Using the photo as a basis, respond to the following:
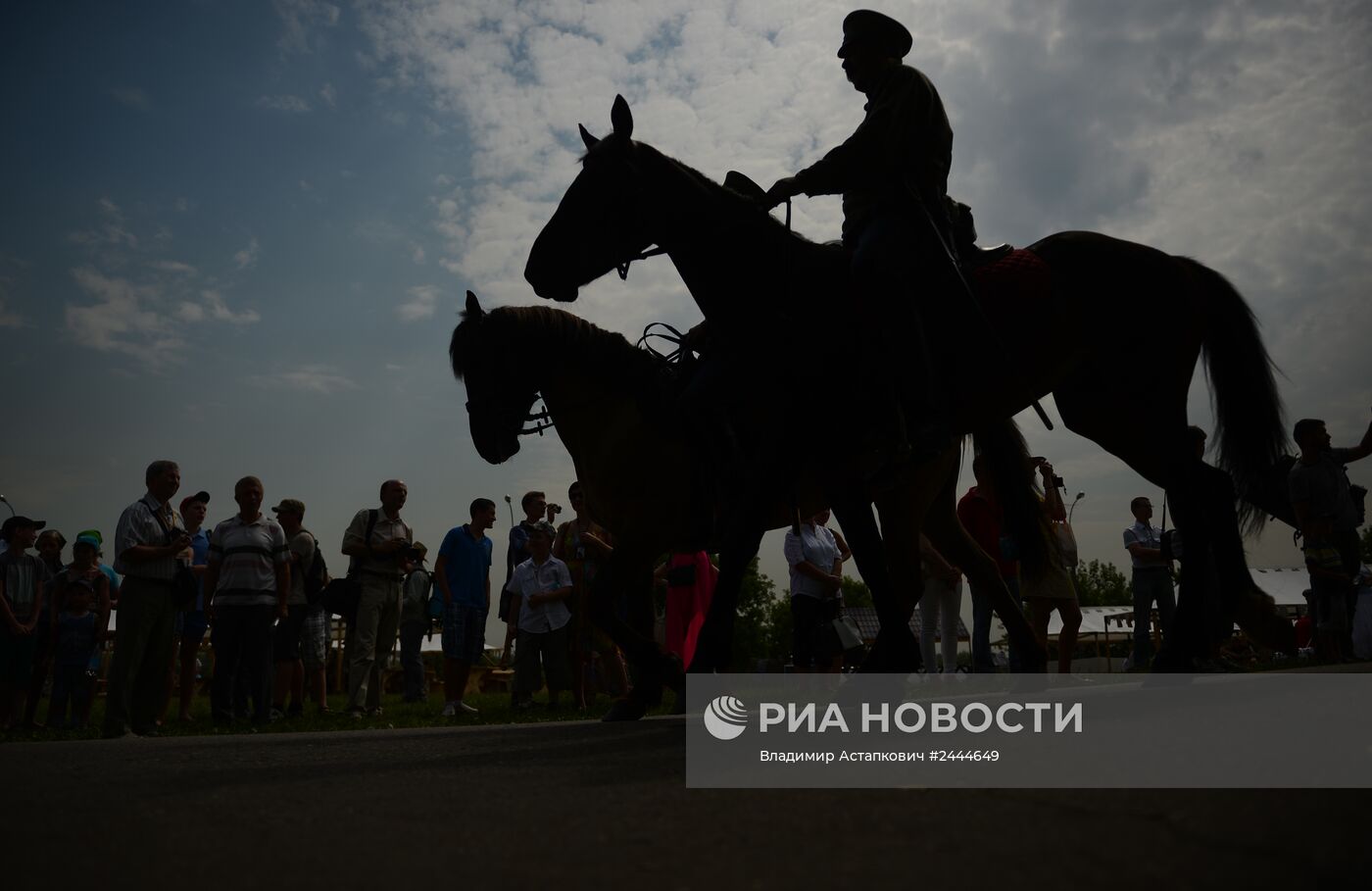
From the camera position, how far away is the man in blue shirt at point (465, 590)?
11.3m

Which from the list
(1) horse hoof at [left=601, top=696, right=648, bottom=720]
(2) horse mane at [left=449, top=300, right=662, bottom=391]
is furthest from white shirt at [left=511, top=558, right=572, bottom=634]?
(1) horse hoof at [left=601, top=696, right=648, bottom=720]

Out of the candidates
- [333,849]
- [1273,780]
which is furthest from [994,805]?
[333,849]

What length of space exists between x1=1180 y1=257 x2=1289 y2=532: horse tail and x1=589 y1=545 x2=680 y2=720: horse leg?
387 centimetres

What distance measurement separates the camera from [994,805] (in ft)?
7.73

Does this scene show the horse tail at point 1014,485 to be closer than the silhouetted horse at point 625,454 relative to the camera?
No

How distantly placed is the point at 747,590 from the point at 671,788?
74.7m

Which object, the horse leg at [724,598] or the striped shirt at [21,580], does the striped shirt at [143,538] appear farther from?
the horse leg at [724,598]

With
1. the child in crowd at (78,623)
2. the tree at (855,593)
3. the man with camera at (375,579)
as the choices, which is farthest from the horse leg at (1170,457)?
the tree at (855,593)

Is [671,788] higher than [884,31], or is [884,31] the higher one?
[884,31]

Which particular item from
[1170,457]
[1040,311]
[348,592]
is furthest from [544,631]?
[1170,457]

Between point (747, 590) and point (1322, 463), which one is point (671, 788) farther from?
point (747, 590)

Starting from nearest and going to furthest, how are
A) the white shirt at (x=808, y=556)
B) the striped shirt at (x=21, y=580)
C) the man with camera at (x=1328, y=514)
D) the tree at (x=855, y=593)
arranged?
the man with camera at (x=1328, y=514)
the striped shirt at (x=21, y=580)
the white shirt at (x=808, y=556)
the tree at (x=855, y=593)

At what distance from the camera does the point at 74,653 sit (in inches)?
411

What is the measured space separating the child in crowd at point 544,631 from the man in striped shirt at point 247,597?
2.74 metres
